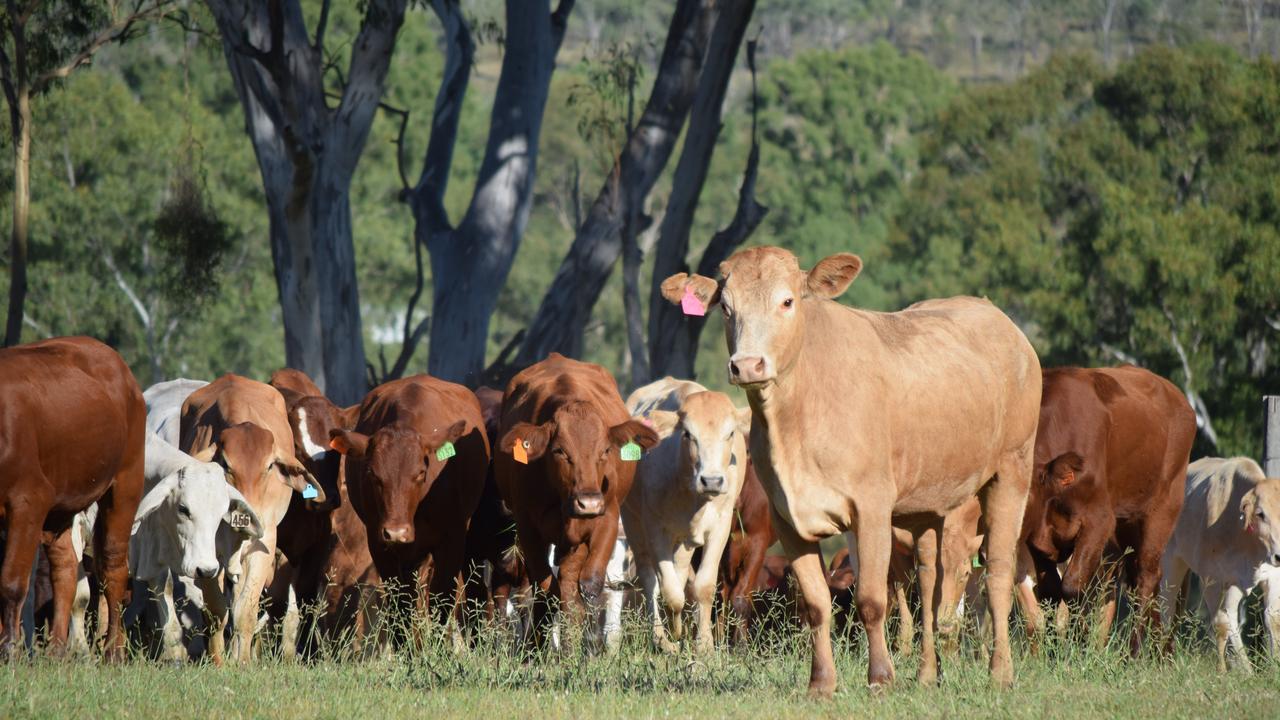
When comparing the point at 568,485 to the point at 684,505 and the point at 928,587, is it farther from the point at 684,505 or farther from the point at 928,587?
the point at 928,587

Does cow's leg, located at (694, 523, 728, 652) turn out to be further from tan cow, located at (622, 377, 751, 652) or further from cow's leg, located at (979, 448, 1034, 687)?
cow's leg, located at (979, 448, 1034, 687)

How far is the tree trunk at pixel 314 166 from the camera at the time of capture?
1631cm

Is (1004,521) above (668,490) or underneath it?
above

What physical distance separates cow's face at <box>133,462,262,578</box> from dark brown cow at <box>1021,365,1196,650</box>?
5.06 metres

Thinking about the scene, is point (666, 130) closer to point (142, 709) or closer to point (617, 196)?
point (617, 196)

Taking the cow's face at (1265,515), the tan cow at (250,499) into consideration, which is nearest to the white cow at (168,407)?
the tan cow at (250,499)

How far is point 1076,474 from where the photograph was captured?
1044 centimetres

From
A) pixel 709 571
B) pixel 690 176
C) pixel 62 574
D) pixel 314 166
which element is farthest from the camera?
pixel 690 176

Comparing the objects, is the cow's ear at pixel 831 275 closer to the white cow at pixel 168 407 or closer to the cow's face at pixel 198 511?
the cow's face at pixel 198 511

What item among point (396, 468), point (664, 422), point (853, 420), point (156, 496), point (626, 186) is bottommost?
point (156, 496)

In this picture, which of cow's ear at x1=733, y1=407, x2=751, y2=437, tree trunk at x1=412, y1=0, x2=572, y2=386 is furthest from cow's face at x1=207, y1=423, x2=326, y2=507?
tree trunk at x1=412, y1=0, x2=572, y2=386

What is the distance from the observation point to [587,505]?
372 inches

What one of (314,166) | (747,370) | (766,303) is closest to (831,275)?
(766,303)

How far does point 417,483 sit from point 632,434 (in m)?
1.35
